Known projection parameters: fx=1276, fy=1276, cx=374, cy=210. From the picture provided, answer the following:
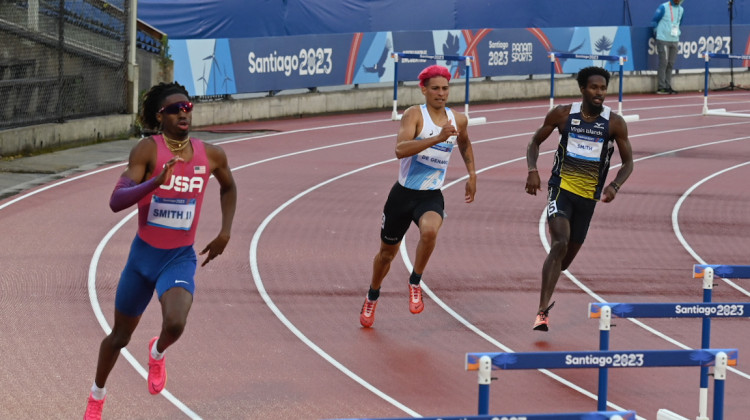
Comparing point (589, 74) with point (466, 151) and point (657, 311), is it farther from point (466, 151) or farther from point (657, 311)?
point (657, 311)

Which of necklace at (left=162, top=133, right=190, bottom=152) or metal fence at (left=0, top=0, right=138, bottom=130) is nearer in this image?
necklace at (left=162, top=133, right=190, bottom=152)

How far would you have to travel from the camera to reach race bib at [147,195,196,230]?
7301 millimetres

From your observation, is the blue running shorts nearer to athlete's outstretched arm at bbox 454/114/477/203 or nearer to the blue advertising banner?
athlete's outstretched arm at bbox 454/114/477/203

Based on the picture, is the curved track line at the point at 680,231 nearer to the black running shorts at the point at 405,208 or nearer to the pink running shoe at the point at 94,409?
the black running shorts at the point at 405,208

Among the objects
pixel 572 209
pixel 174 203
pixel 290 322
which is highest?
pixel 174 203

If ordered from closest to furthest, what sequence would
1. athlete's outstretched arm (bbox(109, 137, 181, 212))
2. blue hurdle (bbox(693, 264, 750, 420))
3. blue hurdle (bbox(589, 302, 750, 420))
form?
athlete's outstretched arm (bbox(109, 137, 181, 212)) < blue hurdle (bbox(589, 302, 750, 420)) < blue hurdle (bbox(693, 264, 750, 420))

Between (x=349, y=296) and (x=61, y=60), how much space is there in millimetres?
10892

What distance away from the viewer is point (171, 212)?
733cm

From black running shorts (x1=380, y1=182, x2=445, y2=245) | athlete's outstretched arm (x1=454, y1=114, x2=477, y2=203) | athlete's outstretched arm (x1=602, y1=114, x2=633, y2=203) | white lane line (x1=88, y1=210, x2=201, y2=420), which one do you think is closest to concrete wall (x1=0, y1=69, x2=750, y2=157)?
white lane line (x1=88, y1=210, x2=201, y2=420)

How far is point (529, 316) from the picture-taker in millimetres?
11281

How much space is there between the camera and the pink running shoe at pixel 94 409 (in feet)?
24.5

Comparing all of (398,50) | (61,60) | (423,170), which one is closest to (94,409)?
(423,170)

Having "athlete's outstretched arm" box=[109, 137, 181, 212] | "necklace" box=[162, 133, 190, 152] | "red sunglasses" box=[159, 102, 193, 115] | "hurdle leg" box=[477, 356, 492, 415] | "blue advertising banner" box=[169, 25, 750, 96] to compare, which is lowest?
"hurdle leg" box=[477, 356, 492, 415]

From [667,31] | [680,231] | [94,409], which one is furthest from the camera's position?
[667,31]
